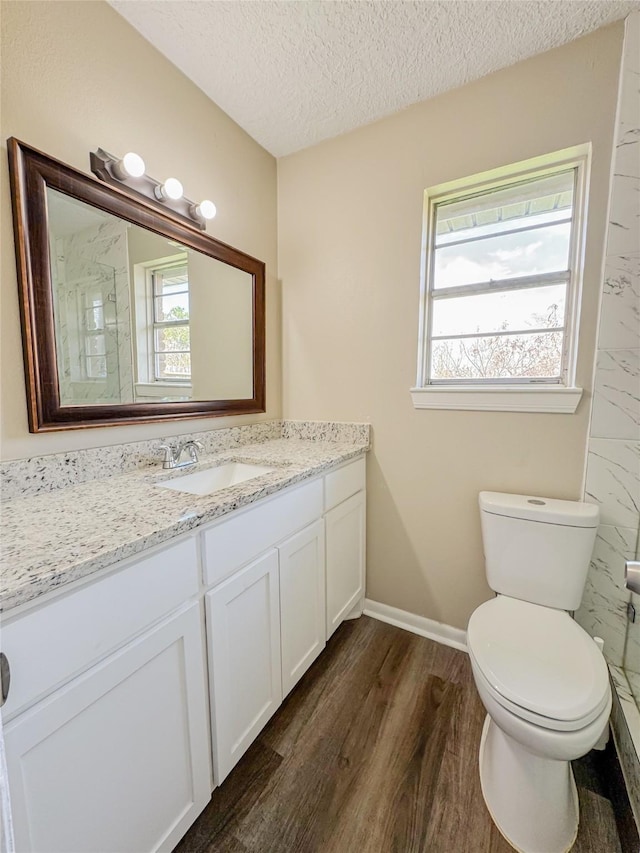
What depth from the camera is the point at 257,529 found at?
1.11 m

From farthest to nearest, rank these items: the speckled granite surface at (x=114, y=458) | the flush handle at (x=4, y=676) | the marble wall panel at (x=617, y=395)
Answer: the marble wall panel at (x=617, y=395)
the speckled granite surface at (x=114, y=458)
the flush handle at (x=4, y=676)

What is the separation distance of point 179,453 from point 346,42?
1.67 metres

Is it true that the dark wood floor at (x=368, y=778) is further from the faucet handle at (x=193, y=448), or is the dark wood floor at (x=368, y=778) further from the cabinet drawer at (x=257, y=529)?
the faucet handle at (x=193, y=448)

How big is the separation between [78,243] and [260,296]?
904mm

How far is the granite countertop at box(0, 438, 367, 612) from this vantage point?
63 cm

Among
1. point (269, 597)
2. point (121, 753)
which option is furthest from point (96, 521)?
point (269, 597)

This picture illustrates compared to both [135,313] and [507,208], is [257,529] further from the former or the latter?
[507,208]

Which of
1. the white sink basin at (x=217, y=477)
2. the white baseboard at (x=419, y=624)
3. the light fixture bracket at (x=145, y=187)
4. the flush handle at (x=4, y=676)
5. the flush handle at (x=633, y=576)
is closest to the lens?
the flush handle at (x=4, y=676)

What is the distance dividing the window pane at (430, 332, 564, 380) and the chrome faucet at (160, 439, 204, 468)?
3.80ft

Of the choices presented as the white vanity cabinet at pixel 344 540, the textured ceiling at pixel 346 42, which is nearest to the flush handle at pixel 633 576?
the white vanity cabinet at pixel 344 540

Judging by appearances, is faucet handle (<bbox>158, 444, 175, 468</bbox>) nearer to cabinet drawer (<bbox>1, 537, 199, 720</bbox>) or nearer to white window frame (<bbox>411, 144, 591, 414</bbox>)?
cabinet drawer (<bbox>1, 537, 199, 720</bbox>)

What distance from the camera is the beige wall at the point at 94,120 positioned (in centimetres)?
98

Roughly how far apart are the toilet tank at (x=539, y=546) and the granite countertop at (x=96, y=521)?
0.77 m

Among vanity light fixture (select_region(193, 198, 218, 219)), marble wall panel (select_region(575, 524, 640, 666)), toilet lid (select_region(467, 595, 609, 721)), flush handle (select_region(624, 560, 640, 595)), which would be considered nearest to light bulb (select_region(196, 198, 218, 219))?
vanity light fixture (select_region(193, 198, 218, 219))
